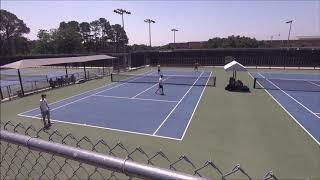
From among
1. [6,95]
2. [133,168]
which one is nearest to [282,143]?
[133,168]

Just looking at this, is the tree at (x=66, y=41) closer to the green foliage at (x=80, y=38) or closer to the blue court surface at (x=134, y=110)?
the green foliage at (x=80, y=38)

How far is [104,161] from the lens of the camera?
215 centimetres

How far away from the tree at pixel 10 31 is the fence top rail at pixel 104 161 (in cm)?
9386

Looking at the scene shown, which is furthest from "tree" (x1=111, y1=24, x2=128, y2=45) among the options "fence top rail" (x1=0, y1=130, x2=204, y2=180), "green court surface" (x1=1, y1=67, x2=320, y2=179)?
"fence top rail" (x1=0, y1=130, x2=204, y2=180)

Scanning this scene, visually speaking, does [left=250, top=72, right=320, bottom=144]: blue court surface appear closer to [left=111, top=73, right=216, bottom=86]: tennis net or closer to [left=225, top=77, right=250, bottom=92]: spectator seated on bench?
[left=225, top=77, right=250, bottom=92]: spectator seated on bench

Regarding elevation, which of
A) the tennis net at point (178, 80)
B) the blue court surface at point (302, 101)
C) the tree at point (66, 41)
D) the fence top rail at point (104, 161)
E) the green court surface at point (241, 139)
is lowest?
the green court surface at point (241, 139)

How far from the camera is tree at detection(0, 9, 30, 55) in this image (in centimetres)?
8384

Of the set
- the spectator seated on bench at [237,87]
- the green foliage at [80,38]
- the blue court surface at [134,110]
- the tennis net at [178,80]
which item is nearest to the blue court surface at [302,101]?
the spectator seated on bench at [237,87]

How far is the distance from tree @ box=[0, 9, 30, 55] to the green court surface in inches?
3028

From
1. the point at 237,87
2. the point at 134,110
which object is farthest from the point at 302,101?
the point at 134,110

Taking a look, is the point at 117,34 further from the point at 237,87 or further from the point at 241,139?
the point at 241,139

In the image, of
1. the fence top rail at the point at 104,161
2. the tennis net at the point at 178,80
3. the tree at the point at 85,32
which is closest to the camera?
the fence top rail at the point at 104,161

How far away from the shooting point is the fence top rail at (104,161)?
1898mm

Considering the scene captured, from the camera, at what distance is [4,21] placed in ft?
274
